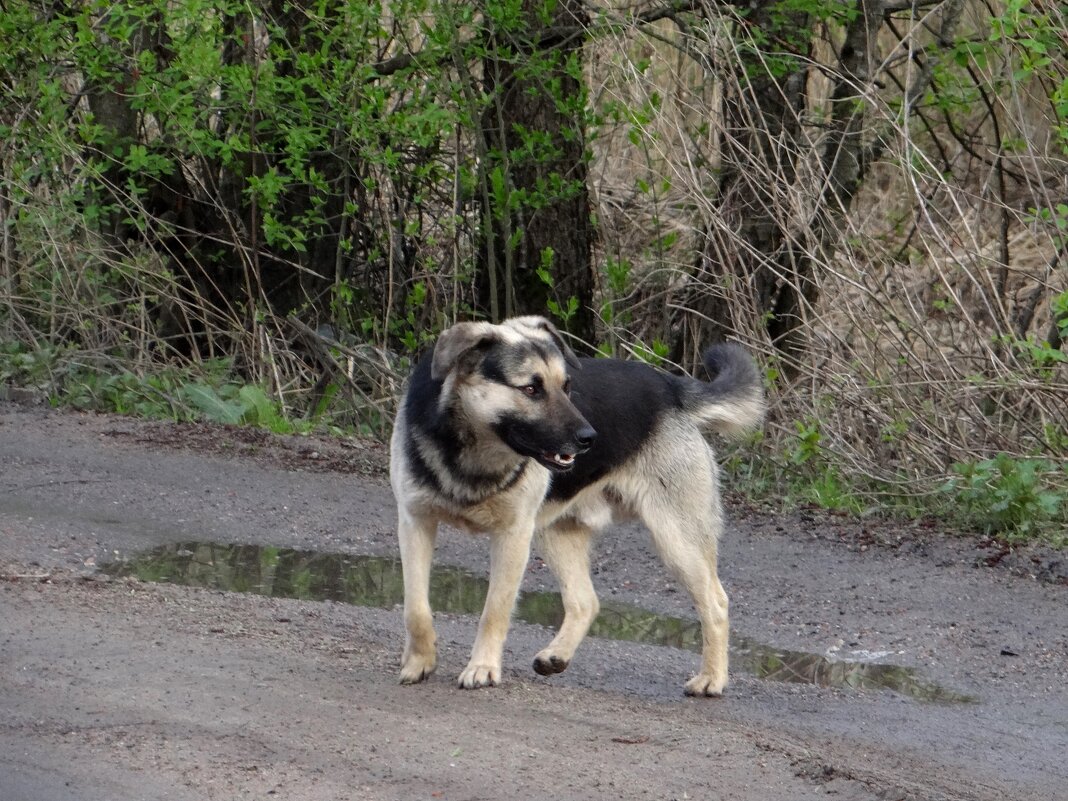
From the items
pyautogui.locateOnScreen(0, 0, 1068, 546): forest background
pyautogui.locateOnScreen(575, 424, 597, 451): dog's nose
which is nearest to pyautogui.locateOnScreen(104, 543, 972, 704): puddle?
pyautogui.locateOnScreen(575, 424, 597, 451): dog's nose

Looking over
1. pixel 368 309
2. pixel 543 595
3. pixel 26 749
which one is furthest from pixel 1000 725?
pixel 368 309

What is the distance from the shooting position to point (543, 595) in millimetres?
7703

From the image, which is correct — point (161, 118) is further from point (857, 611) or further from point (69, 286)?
point (857, 611)

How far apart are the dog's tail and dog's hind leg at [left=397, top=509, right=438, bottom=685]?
56.5 inches

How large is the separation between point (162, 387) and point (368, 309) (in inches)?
89.4

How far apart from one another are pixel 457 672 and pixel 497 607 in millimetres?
386

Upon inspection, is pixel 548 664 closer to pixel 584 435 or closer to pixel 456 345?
pixel 584 435

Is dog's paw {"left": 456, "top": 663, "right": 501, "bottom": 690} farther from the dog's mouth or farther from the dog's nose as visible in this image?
the dog's nose

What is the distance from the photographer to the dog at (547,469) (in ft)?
18.3

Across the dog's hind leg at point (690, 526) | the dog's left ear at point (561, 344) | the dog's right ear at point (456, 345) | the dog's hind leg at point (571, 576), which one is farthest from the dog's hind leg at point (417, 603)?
the dog's hind leg at point (690, 526)

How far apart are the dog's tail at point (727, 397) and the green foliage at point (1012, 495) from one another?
269 centimetres

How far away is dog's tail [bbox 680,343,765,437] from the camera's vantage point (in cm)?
654

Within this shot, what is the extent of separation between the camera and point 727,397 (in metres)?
6.61

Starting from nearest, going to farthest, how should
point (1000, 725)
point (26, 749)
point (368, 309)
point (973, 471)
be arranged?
1. point (26, 749)
2. point (1000, 725)
3. point (973, 471)
4. point (368, 309)
